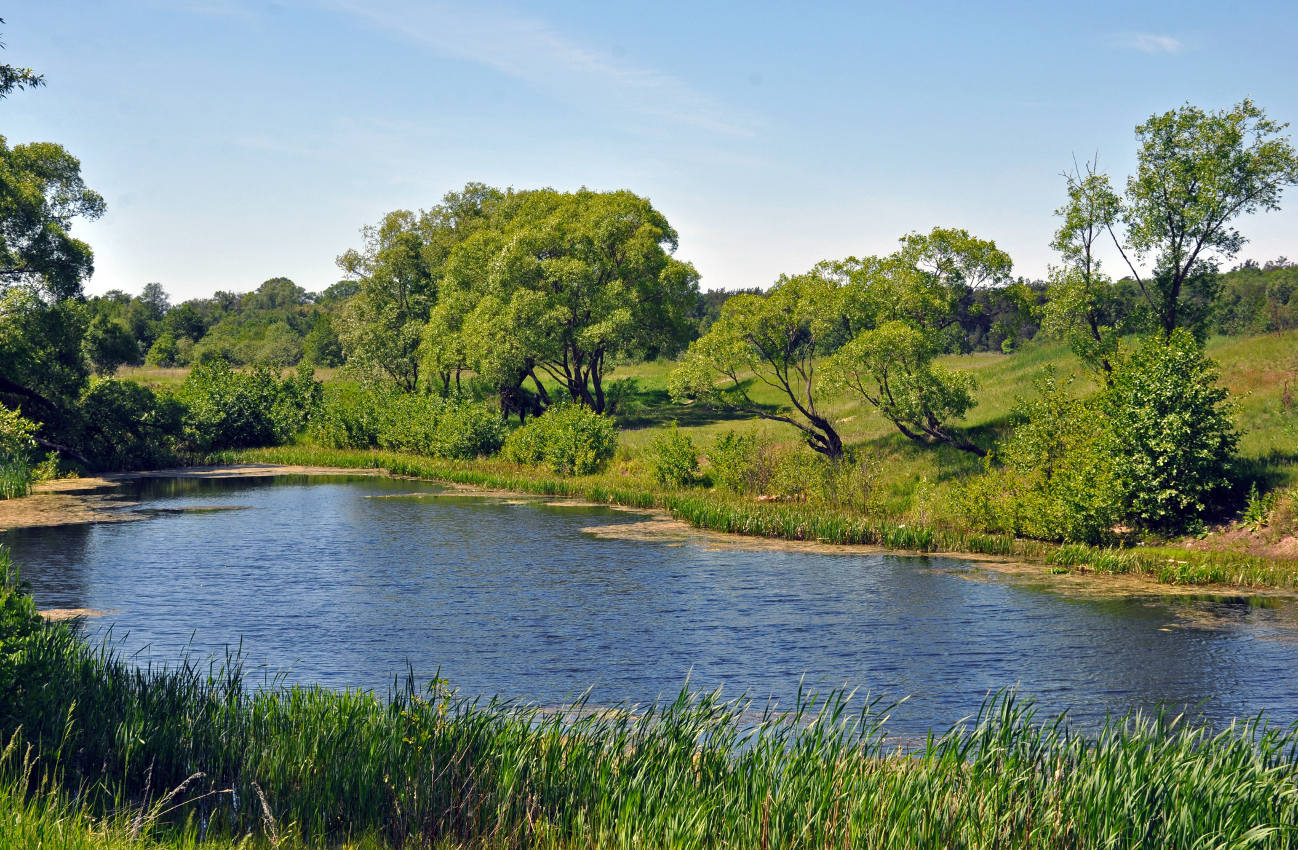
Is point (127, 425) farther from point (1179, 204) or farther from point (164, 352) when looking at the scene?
point (164, 352)

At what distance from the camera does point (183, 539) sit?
119 feet

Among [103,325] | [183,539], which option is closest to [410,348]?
[103,325]

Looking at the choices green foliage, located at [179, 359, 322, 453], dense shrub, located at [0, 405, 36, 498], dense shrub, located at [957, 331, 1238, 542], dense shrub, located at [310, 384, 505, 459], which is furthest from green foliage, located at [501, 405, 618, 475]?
dense shrub, located at [0, 405, 36, 498]

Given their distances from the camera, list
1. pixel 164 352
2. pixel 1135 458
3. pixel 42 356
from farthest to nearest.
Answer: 1. pixel 164 352
2. pixel 42 356
3. pixel 1135 458

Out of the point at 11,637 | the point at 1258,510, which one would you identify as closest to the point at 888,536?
the point at 1258,510

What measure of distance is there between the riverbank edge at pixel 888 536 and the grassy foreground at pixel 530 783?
1724cm

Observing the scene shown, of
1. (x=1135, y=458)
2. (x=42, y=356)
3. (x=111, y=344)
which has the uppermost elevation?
(x=111, y=344)

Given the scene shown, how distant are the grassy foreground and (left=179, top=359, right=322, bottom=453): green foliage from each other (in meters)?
54.6

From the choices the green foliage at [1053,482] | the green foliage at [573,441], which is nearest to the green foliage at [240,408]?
the green foliage at [573,441]

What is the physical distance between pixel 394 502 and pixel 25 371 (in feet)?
69.7

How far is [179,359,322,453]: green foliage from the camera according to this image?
6469 cm

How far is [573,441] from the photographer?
2067 inches

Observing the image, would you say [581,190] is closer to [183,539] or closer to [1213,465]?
[183,539]

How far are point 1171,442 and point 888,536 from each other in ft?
29.6
